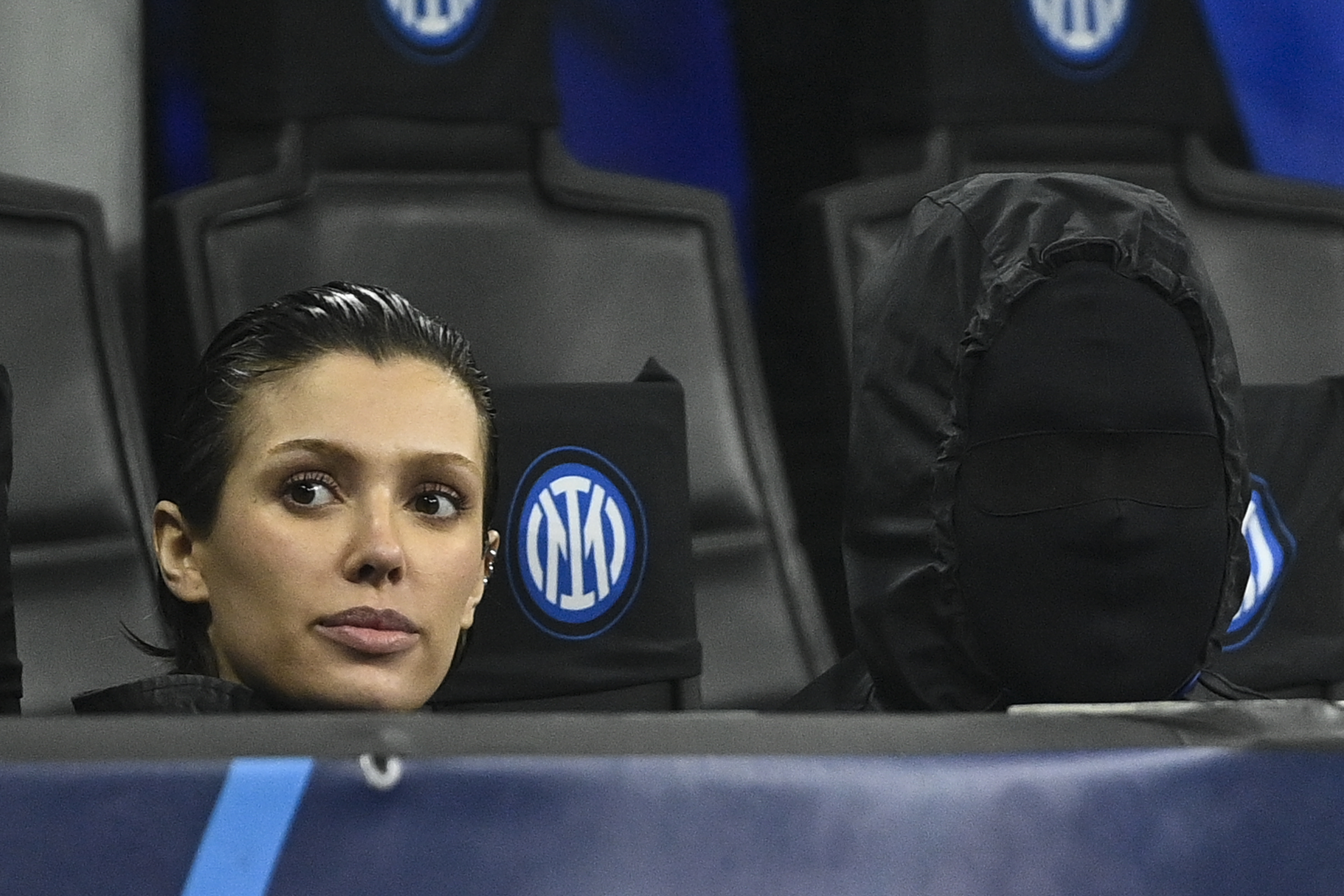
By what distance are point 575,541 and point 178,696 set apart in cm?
44

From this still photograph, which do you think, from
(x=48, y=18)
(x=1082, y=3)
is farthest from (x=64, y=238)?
(x=1082, y=3)

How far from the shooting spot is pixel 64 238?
128cm

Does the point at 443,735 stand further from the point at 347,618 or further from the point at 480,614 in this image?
the point at 480,614

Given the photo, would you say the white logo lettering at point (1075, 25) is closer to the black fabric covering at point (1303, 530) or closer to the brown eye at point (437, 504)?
the black fabric covering at point (1303, 530)

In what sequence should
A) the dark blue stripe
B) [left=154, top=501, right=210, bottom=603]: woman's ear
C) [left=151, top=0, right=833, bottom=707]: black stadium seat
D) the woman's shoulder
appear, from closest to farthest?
the dark blue stripe, the woman's shoulder, [left=154, top=501, right=210, bottom=603]: woman's ear, [left=151, top=0, right=833, bottom=707]: black stadium seat

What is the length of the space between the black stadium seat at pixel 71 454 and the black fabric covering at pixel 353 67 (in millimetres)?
221

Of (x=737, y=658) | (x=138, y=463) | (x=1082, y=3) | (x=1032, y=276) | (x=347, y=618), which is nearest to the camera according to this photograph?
(x=347, y=618)

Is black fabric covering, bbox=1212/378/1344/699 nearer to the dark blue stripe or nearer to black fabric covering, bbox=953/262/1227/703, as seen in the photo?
black fabric covering, bbox=953/262/1227/703

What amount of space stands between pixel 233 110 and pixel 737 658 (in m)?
0.61

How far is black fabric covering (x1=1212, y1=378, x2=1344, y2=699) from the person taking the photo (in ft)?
4.11

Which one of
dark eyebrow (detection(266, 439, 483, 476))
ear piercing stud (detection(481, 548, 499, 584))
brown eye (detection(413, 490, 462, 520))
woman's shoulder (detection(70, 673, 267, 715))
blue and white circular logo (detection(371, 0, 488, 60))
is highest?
blue and white circular logo (detection(371, 0, 488, 60))

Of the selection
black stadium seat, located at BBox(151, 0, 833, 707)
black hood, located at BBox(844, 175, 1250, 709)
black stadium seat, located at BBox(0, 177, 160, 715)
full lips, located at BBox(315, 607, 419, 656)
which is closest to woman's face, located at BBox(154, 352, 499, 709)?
full lips, located at BBox(315, 607, 419, 656)

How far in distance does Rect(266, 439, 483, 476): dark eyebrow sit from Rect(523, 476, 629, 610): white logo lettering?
1.02ft

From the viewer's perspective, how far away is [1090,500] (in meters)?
0.77
